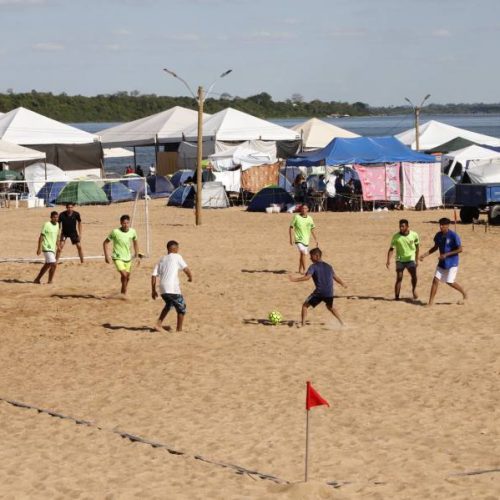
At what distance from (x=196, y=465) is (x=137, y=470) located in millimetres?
527

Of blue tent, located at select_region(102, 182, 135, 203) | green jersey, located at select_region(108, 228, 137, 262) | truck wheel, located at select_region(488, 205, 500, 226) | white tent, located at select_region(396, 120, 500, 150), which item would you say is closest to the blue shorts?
green jersey, located at select_region(108, 228, 137, 262)

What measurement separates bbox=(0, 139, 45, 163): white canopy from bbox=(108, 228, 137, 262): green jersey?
2487cm

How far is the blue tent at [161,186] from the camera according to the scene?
46812 mm

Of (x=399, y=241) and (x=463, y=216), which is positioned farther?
(x=463, y=216)

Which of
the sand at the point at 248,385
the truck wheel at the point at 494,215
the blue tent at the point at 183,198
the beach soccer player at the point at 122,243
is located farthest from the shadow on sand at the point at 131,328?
the blue tent at the point at 183,198

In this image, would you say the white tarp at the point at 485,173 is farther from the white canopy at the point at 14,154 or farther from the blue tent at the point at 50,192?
the white canopy at the point at 14,154

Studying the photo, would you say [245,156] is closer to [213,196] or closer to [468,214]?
[213,196]

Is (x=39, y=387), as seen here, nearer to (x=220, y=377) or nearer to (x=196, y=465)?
(x=220, y=377)

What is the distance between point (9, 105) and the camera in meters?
140

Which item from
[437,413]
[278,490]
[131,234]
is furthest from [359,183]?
[278,490]

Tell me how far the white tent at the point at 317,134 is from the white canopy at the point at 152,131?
5.51m

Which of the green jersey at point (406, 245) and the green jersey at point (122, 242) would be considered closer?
the green jersey at point (406, 245)

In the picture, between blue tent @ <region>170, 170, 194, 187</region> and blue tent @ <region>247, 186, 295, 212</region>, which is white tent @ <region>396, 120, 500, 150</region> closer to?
blue tent @ <region>170, 170, 194, 187</region>

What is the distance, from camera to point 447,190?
40.2 metres
